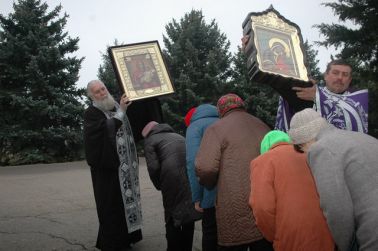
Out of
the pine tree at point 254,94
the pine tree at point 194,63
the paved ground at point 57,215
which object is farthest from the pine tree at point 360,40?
the paved ground at point 57,215

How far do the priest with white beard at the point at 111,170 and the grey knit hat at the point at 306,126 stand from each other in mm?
2793

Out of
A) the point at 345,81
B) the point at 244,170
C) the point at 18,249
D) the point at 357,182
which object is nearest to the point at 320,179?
the point at 357,182

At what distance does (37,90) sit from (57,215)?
14553 millimetres

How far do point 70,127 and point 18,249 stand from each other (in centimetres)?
1721

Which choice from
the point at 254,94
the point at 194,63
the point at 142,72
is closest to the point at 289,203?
the point at 142,72

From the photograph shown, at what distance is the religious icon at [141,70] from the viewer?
4906 millimetres

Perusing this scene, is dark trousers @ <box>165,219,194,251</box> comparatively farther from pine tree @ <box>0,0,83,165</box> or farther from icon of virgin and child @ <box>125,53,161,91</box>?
pine tree @ <box>0,0,83,165</box>

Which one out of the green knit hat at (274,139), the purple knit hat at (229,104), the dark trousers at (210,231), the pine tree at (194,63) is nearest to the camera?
the green knit hat at (274,139)

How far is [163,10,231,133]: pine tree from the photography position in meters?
22.5

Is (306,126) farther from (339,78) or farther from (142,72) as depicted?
(142,72)

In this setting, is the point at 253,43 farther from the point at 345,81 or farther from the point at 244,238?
the point at 244,238

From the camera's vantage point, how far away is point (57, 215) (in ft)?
26.7

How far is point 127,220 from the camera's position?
216 inches

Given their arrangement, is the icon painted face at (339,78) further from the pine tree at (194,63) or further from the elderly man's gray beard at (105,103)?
the pine tree at (194,63)
